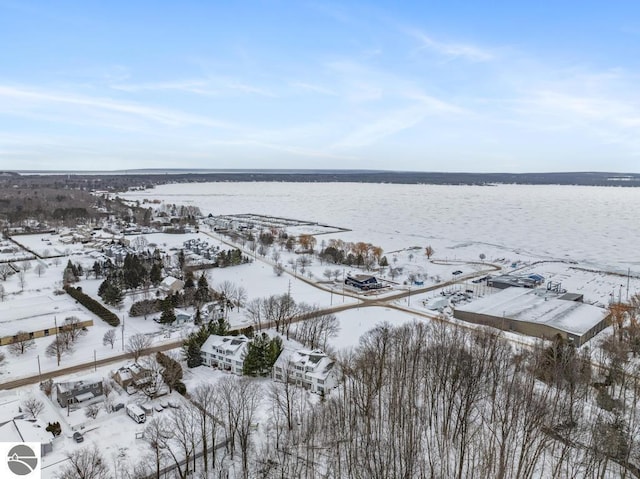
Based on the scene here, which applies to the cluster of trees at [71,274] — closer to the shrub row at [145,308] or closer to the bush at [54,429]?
the shrub row at [145,308]

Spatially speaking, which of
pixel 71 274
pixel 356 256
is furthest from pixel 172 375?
pixel 356 256

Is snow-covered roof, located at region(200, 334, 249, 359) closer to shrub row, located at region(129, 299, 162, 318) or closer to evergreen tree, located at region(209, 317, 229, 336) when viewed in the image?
Answer: evergreen tree, located at region(209, 317, 229, 336)

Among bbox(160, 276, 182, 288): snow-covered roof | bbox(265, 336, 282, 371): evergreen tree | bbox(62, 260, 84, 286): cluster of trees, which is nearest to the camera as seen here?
bbox(265, 336, 282, 371): evergreen tree

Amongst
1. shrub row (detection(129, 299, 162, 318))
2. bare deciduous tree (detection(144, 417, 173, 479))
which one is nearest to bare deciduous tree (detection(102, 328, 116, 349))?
shrub row (detection(129, 299, 162, 318))

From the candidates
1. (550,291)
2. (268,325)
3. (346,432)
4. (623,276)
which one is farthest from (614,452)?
(623,276)

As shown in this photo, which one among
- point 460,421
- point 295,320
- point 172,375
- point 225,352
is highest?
point 460,421

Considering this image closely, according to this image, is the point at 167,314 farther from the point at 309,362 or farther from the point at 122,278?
the point at 309,362
